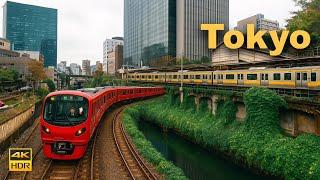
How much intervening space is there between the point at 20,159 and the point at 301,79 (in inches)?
940

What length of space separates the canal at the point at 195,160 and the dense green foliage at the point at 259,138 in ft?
2.64

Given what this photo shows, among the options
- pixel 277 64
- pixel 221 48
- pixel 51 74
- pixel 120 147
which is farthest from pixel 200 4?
pixel 120 147

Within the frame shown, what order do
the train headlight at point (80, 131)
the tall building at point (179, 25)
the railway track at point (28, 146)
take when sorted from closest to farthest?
the railway track at point (28, 146), the train headlight at point (80, 131), the tall building at point (179, 25)

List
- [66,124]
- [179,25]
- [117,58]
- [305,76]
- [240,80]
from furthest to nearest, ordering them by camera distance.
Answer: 1. [117,58]
2. [179,25]
3. [240,80]
4. [305,76]
5. [66,124]

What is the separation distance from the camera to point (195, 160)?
30234mm

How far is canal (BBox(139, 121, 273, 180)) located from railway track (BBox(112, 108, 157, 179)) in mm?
6157

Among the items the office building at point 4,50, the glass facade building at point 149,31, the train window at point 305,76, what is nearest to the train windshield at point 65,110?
the train window at point 305,76

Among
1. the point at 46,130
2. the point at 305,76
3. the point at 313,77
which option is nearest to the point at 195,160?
the point at 305,76

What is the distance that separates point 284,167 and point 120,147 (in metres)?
10.5

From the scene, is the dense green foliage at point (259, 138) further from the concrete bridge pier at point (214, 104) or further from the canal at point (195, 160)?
the canal at point (195, 160)

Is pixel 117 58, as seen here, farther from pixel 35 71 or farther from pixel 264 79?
pixel 264 79

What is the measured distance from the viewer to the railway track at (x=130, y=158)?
639 inches

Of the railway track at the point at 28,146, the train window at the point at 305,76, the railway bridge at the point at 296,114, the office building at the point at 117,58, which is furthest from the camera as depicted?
the office building at the point at 117,58

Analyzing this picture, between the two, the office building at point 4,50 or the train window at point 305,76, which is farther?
the office building at point 4,50
